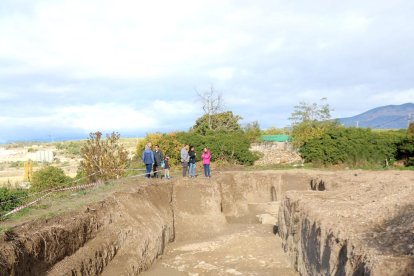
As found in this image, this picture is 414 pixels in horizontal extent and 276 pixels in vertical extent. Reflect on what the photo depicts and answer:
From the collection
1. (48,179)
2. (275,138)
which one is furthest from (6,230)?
(275,138)

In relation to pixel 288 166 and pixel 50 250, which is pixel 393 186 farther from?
pixel 288 166

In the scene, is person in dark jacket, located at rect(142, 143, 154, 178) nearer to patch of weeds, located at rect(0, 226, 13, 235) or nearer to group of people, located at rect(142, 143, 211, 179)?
group of people, located at rect(142, 143, 211, 179)

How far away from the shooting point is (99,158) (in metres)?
20.8

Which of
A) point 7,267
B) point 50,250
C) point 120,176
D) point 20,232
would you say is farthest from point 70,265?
point 120,176

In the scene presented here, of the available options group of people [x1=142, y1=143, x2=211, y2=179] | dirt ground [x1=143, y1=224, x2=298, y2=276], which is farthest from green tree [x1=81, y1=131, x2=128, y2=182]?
dirt ground [x1=143, y1=224, x2=298, y2=276]

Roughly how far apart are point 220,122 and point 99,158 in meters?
19.6

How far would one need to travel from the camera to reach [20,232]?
9.33 metres

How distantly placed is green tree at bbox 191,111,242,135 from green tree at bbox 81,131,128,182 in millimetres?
17033

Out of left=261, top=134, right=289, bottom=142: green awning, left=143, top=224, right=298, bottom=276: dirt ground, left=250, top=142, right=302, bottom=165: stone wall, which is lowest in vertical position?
left=143, top=224, right=298, bottom=276: dirt ground

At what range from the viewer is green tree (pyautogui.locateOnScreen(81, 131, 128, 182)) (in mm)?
20562

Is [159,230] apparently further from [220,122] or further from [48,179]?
[220,122]

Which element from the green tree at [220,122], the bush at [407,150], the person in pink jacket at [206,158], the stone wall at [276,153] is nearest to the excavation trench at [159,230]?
the person in pink jacket at [206,158]

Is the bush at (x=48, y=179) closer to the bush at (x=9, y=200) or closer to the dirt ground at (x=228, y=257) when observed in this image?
the bush at (x=9, y=200)

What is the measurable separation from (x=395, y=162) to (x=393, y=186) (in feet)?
51.9
